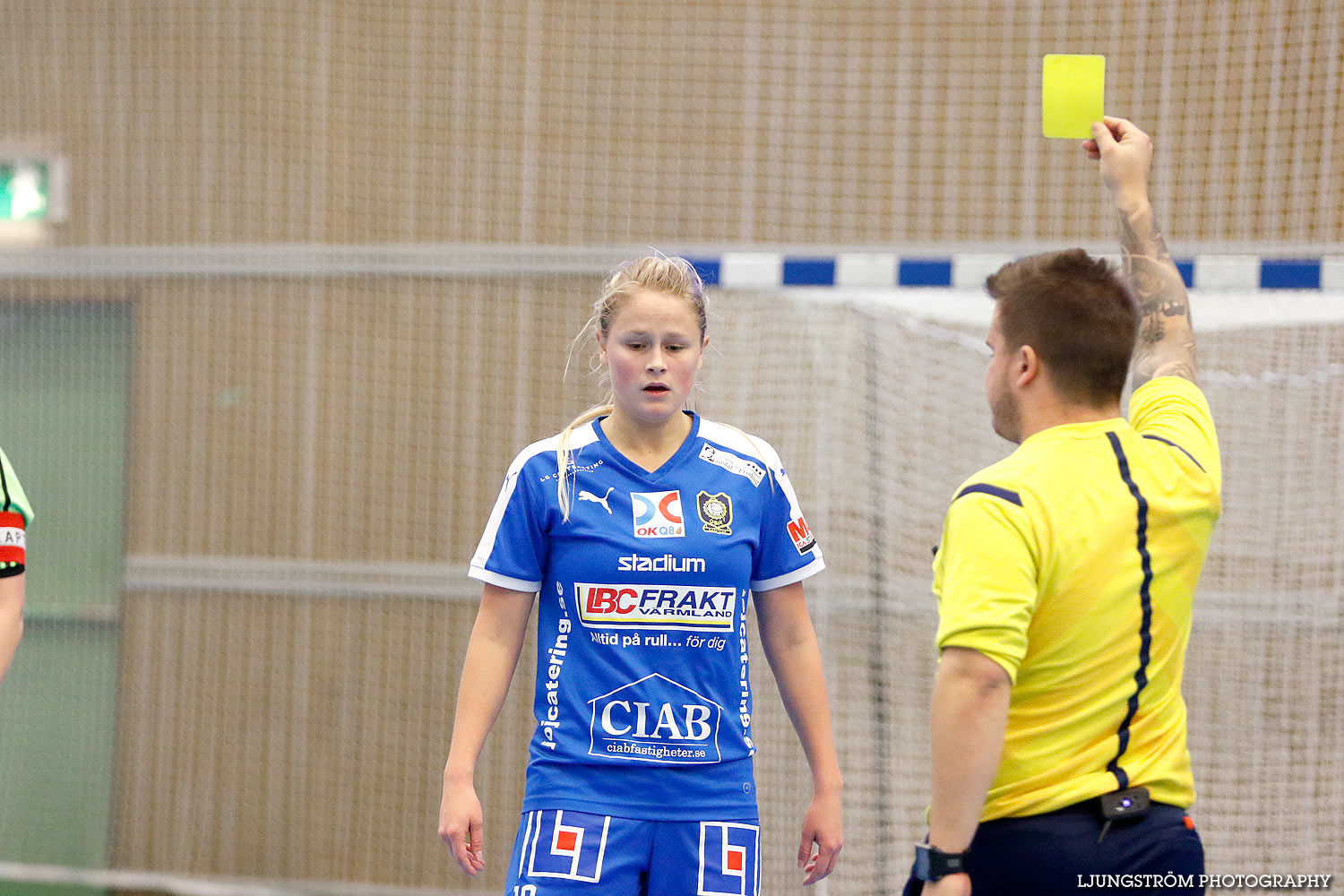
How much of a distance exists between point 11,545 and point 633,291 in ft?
5.10

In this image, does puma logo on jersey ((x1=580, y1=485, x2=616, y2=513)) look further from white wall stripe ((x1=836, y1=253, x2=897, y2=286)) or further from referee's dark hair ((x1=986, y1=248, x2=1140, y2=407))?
white wall stripe ((x1=836, y1=253, x2=897, y2=286))

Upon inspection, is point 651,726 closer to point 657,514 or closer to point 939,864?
point 657,514

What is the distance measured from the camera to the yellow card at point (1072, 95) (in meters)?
2.08

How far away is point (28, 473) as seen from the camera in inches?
226

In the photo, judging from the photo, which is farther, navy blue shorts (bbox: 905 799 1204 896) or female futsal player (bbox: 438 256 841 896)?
female futsal player (bbox: 438 256 841 896)

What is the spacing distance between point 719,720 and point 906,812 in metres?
1.95

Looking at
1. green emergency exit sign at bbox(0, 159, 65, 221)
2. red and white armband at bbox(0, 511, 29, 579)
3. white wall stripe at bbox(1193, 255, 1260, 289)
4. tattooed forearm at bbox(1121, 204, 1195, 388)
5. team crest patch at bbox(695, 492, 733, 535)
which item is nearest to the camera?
tattooed forearm at bbox(1121, 204, 1195, 388)

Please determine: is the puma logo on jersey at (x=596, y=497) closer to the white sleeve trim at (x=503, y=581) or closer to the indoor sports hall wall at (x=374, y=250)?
the white sleeve trim at (x=503, y=581)

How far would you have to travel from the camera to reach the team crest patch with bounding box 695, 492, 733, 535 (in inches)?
87.8

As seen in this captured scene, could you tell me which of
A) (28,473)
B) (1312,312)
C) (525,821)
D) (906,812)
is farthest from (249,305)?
(1312,312)

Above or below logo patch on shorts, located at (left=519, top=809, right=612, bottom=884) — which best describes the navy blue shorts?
above

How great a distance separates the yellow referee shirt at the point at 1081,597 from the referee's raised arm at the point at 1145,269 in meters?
0.38

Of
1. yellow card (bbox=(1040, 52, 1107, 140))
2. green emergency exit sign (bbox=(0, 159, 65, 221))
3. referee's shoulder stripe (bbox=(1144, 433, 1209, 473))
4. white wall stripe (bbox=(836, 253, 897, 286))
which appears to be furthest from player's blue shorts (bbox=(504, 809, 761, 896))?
green emergency exit sign (bbox=(0, 159, 65, 221))

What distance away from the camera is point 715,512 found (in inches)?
88.6
